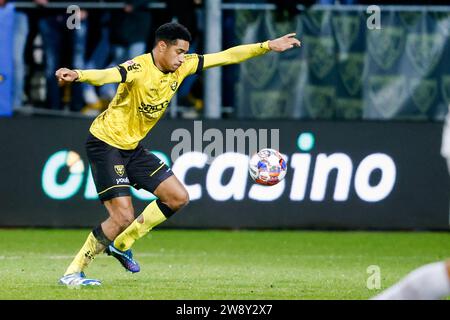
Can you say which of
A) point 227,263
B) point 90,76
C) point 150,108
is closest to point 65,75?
point 90,76

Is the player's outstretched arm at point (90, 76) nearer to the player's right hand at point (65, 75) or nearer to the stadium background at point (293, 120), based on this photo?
the player's right hand at point (65, 75)

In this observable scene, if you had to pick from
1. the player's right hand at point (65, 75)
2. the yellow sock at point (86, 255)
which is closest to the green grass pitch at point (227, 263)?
the yellow sock at point (86, 255)

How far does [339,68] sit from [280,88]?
0.81 m

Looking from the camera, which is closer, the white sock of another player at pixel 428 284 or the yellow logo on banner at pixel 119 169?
the white sock of another player at pixel 428 284

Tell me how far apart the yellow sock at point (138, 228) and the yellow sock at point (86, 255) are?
12.4 inches

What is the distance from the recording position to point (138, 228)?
409 inches

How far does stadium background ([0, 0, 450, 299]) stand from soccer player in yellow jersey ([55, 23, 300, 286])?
471cm

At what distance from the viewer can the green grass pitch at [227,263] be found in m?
9.55

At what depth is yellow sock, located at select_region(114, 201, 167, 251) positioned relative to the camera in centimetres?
1035

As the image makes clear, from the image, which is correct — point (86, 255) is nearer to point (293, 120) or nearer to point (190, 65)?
point (190, 65)

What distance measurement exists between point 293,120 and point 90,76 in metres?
6.37

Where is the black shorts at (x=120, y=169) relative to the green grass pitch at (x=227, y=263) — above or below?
above
